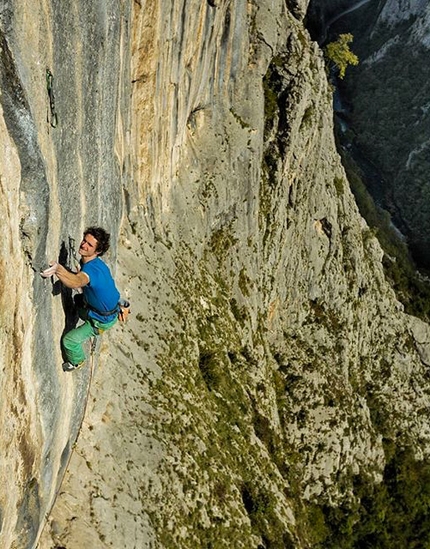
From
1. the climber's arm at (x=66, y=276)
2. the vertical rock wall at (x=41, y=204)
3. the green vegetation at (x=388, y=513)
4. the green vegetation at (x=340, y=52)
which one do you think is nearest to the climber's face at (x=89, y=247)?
the climber's arm at (x=66, y=276)

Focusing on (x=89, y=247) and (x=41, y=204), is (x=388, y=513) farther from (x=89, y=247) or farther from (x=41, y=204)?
(x=41, y=204)

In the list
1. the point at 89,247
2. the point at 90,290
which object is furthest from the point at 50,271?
the point at 90,290

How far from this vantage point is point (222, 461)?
29.5m

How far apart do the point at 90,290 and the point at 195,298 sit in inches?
850

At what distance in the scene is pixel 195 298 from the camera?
112 feet

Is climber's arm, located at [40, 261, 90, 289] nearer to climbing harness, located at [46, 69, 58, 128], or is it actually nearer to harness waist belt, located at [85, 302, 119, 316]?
harness waist belt, located at [85, 302, 119, 316]

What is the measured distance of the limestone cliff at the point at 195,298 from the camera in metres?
12.0

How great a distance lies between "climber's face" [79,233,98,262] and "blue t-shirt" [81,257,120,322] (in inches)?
5.9

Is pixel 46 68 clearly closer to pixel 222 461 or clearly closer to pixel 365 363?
pixel 222 461

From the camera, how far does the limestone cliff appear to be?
39.4ft

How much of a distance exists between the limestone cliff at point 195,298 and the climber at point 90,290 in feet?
1.60

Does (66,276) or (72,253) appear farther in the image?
(72,253)

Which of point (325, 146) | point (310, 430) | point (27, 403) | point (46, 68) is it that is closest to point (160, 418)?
point (27, 403)

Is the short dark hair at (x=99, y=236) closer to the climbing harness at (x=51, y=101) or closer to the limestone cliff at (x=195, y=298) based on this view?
the limestone cliff at (x=195, y=298)
